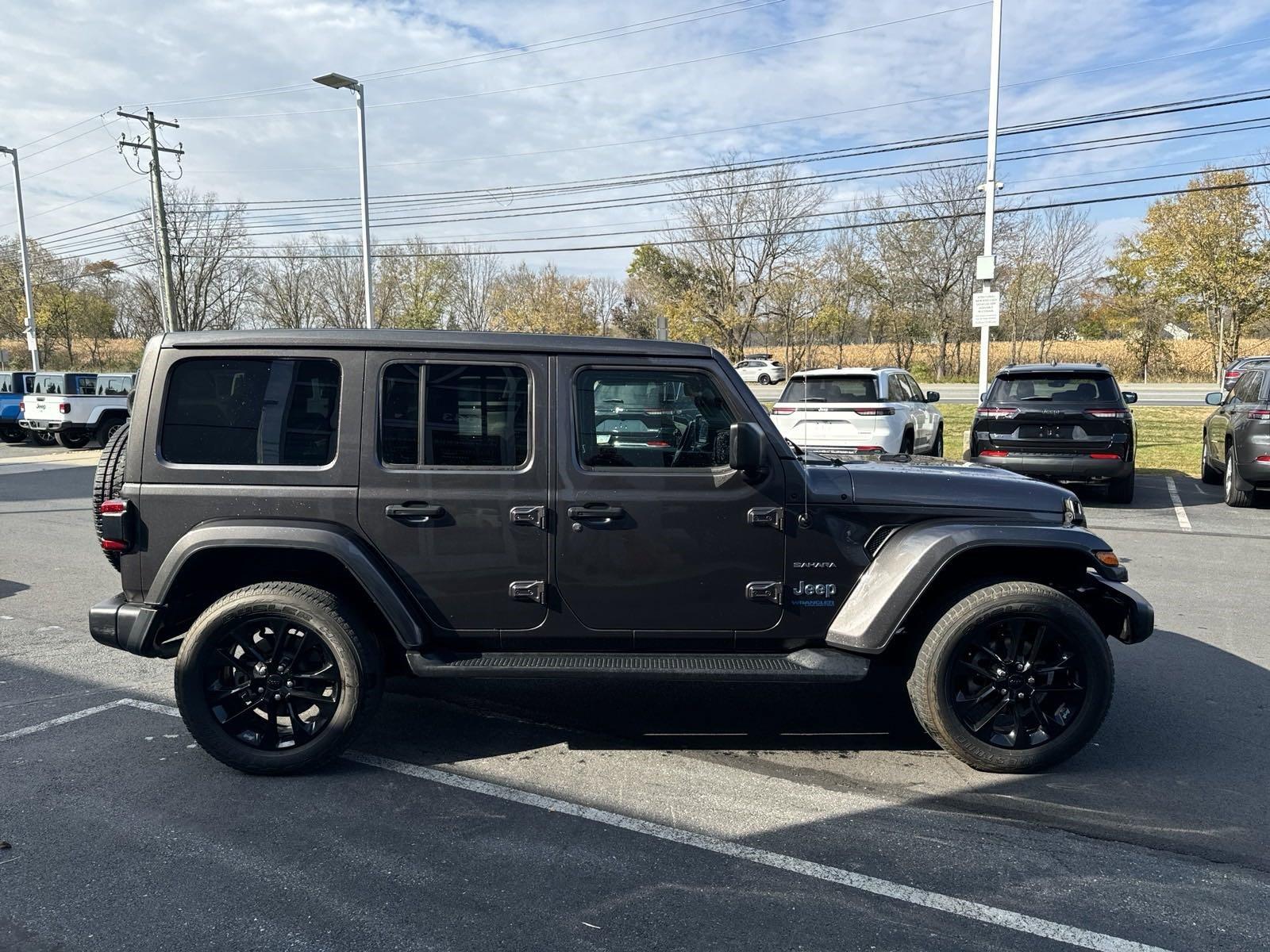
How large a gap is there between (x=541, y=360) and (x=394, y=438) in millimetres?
737

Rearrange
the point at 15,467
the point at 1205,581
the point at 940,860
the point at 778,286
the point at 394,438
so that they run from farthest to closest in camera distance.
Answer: the point at 778,286 < the point at 15,467 < the point at 1205,581 < the point at 394,438 < the point at 940,860

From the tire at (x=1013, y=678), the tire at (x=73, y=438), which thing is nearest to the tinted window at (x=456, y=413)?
the tire at (x=1013, y=678)

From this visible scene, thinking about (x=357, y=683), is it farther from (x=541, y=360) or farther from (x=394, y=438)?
(x=541, y=360)

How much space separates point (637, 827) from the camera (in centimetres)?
342

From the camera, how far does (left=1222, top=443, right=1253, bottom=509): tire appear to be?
10734 mm

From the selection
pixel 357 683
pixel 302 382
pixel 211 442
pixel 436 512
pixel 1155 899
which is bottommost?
pixel 1155 899

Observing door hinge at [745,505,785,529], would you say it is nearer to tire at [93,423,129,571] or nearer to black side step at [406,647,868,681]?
black side step at [406,647,868,681]

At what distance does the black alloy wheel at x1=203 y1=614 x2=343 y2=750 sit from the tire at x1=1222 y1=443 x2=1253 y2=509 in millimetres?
10921

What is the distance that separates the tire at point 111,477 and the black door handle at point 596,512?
79.4 inches

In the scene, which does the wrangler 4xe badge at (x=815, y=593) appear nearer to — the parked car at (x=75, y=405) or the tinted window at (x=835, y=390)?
the tinted window at (x=835, y=390)

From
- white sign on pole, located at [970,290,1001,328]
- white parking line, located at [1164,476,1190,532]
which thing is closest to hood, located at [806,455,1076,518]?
white parking line, located at [1164,476,1190,532]

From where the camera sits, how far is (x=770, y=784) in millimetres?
3797

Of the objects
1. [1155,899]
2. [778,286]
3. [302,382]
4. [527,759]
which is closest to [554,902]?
[527,759]

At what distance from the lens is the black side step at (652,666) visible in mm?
3738
